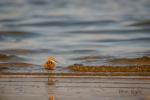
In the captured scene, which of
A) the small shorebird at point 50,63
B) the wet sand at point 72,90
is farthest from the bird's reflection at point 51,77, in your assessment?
the small shorebird at point 50,63

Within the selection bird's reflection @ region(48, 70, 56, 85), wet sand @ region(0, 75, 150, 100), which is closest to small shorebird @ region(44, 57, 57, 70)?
bird's reflection @ region(48, 70, 56, 85)

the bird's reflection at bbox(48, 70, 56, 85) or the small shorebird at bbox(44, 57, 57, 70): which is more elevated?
the small shorebird at bbox(44, 57, 57, 70)

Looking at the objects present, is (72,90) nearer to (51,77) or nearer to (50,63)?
(50,63)

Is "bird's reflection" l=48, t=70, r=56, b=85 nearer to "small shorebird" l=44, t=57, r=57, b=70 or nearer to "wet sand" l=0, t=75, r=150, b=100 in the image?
"wet sand" l=0, t=75, r=150, b=100

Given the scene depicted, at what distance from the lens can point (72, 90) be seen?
345 inches

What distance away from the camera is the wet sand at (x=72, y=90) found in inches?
307

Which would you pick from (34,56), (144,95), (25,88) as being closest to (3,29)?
(34,56)

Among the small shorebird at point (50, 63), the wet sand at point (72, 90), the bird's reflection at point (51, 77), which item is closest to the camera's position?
the wet sand at point (72, 90)

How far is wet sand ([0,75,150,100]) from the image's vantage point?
780cm

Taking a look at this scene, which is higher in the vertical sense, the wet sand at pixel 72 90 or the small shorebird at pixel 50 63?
the small shorebird at pixel 50 63

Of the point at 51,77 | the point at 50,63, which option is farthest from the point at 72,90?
the point at 51,77

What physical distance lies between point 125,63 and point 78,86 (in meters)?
2.77

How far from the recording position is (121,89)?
8.86m

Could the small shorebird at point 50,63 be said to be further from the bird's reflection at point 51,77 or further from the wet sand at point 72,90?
the wet sand at point 72,90
